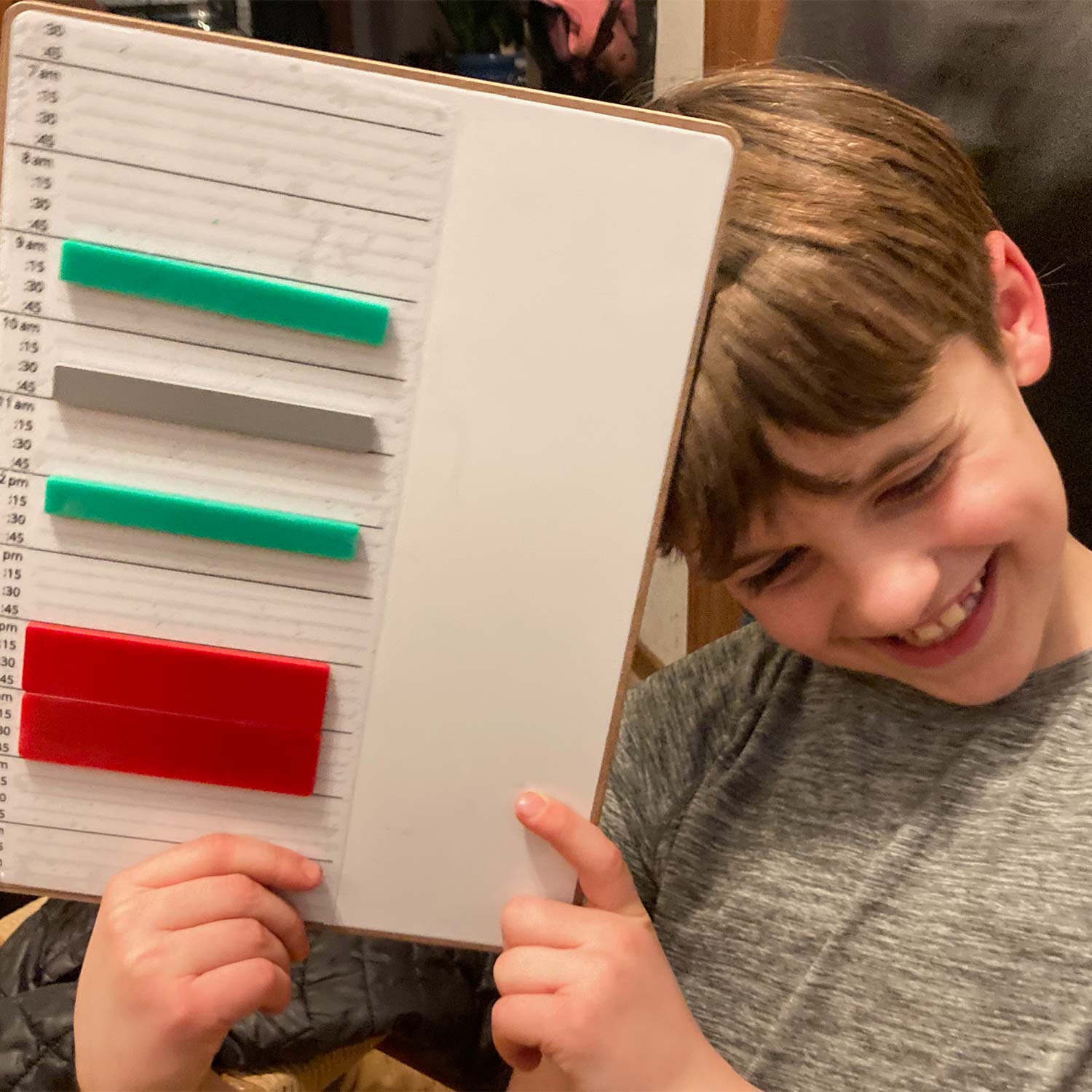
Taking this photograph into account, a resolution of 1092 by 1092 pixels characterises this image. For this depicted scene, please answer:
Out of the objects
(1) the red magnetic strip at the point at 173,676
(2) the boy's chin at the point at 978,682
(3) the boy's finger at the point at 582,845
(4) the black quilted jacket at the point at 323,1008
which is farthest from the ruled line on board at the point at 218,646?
(2) the boy's chin at the point at 978,682

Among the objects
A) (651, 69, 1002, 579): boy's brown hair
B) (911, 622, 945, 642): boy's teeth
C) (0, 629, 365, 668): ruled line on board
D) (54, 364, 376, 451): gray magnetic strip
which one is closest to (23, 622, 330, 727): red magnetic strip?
(0, 629, 365, 668): ruled line on board

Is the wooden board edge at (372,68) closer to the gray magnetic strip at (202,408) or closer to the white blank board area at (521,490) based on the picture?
→ the white blank board area at (521,490)

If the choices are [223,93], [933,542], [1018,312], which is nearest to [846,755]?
[933,542]

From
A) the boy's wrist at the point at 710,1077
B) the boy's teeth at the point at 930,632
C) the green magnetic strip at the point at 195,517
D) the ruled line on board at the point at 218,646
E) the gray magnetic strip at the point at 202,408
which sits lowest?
the boy's wrist at the point at 710,1077

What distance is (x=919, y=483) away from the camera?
46cm

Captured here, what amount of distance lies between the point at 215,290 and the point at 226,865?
26 centimetres

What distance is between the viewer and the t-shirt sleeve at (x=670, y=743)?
0.62 m

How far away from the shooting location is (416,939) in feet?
1.51

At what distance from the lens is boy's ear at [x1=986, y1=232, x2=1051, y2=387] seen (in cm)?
51

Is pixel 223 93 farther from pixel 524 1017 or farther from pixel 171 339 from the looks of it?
pixel 524 1017

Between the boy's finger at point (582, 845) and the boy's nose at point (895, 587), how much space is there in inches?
7.0

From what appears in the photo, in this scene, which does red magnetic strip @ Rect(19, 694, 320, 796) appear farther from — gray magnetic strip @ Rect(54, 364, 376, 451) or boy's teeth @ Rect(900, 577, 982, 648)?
boy's teeth @ Rect(900, 577, 982, 648)

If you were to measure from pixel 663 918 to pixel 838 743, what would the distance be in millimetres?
165

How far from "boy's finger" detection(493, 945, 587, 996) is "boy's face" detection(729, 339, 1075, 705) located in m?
0.21
